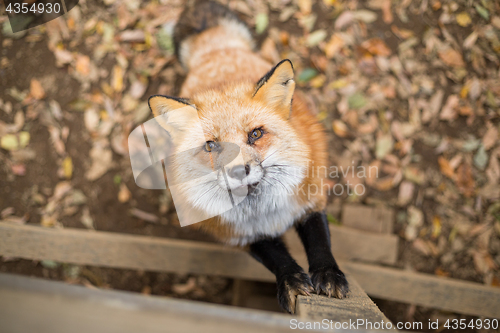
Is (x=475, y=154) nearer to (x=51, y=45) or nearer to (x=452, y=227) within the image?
(x=452, y=227)

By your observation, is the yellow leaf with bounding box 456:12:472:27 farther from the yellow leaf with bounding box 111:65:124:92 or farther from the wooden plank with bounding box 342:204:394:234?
the yellow leaf with bounding box 111:65:124:92

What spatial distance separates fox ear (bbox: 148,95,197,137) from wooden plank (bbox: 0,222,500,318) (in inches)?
40.8

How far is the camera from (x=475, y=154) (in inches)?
89.2

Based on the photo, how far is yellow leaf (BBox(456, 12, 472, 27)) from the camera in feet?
7.66

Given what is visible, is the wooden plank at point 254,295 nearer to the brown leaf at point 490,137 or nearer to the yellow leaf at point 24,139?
the brown leaf at point 490,137

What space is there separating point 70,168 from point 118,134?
0.55 metres

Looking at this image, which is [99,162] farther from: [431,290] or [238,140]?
[431,290]

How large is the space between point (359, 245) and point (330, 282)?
42.7 inches

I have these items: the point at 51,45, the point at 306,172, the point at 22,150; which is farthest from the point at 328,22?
the point at 22,150

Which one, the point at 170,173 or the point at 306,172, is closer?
the point at 306,172

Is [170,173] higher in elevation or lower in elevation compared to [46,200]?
higher

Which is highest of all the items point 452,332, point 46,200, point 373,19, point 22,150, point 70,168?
point 373,19

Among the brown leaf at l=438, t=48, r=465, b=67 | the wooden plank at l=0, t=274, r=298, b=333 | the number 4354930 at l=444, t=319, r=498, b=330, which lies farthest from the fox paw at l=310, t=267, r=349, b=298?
the brown leaf at l=438, t=48, r=465, b=67

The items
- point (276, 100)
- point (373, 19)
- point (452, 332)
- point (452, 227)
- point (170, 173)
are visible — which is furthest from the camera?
→ point (373, 19)
